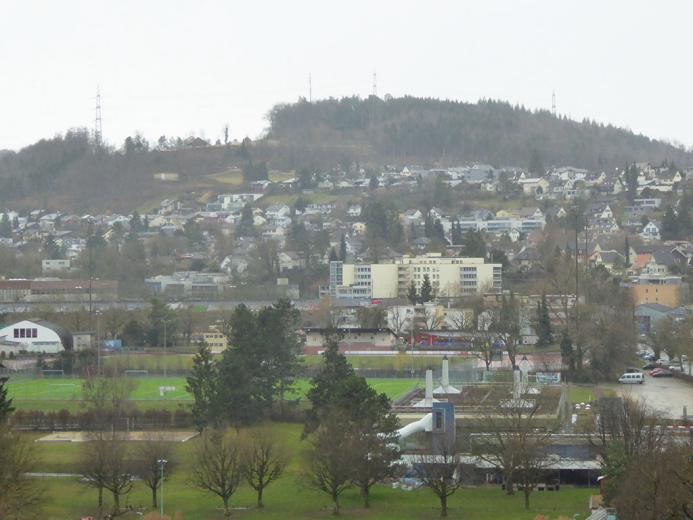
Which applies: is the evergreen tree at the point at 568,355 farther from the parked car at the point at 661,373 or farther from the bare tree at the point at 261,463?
the bare tree at the point at 261,463

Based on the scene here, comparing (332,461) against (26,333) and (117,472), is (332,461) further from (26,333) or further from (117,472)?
(26,333)

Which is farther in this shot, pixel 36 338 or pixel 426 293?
pixel 426 293

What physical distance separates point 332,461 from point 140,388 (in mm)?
15906

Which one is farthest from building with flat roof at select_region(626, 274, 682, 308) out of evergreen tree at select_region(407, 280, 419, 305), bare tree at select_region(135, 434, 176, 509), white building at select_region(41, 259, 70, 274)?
bare tree at select_region(135, 434, 176, 509)

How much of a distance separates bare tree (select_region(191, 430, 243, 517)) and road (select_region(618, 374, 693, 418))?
9471 millimetres

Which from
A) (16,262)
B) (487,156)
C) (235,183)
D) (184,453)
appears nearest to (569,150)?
(487,156)

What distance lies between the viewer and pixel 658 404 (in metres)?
33.2

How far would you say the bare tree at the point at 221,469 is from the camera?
2267 cm

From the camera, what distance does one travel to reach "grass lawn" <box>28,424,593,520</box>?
2212cm

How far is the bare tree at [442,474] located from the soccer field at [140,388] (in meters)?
10.0

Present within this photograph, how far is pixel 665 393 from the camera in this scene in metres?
35.8

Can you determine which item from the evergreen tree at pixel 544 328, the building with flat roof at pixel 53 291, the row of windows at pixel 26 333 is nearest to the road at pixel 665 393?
the evergreen tree at pixel 544 328

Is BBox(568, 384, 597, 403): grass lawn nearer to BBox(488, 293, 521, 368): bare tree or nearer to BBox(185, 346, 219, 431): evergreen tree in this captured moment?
BBox(488, 293, 521, 368): bare tree

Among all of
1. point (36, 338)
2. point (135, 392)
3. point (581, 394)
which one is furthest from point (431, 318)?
point (135, 392)
